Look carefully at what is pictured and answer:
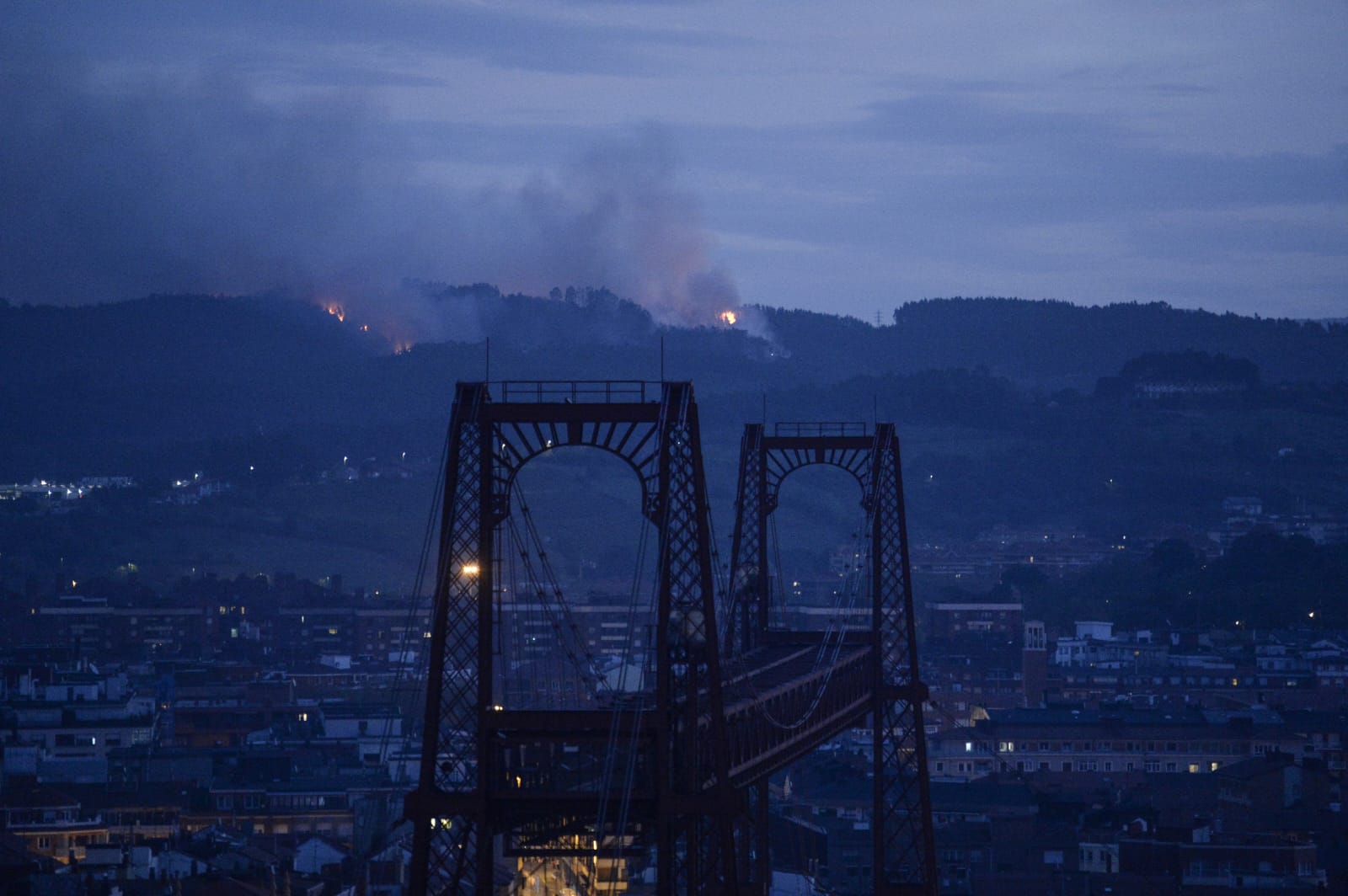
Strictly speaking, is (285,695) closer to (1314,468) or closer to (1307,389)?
(1314,468)

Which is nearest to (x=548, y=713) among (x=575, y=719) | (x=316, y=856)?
(x=575, y=719)

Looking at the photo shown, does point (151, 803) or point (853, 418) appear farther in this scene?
point (853, 418)

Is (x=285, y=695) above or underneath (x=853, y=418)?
underneath

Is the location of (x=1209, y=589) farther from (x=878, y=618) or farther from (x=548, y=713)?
(x=548, y=713)

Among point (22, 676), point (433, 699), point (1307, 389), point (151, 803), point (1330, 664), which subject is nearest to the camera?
point (433, 699)

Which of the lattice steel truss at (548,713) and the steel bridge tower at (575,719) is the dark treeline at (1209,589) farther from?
the lattice steel truss at (548,713)

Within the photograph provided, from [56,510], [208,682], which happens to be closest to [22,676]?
[208,682]

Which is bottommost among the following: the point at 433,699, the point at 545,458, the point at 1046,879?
the point at 1046,879
